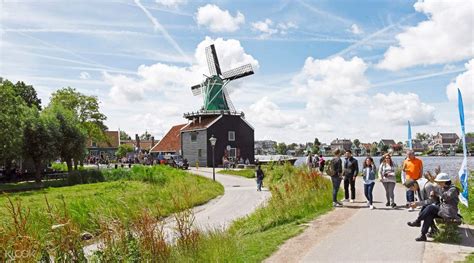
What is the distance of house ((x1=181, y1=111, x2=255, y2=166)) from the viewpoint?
5441 centimetres

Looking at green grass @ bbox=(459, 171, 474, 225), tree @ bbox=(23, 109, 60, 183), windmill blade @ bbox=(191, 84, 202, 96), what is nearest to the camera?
green grass @ bbox=(459, 171, 474, 225)

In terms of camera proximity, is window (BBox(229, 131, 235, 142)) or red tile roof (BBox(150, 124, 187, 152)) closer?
window (BBox(229, 131, 235, 142))

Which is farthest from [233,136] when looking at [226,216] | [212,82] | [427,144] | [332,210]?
[427,144]

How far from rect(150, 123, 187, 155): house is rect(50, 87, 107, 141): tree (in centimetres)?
1634

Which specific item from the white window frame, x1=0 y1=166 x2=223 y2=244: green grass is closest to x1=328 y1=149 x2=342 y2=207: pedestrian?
x1=0 y1=166 x2=223 y2=244: green grass

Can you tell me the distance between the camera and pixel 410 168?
1310cm

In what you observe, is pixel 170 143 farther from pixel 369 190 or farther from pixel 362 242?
pixel 362 242

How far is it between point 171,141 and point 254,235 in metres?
59.5

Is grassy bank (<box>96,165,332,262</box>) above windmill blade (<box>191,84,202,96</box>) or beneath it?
beneath

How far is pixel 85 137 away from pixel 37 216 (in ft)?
112

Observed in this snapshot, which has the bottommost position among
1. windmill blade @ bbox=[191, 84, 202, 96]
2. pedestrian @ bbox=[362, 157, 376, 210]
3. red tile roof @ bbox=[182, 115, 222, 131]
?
pedestrian @ bbox=[362, 157, 376, 210]

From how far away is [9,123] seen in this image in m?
32.5

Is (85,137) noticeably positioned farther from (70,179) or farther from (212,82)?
(212,82)

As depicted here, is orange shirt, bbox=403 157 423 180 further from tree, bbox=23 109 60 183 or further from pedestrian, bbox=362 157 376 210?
tree, bbox=23 109 60 183
